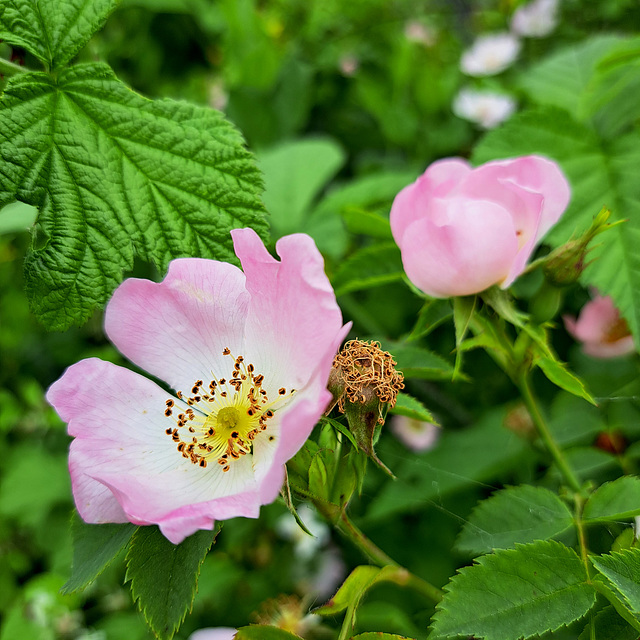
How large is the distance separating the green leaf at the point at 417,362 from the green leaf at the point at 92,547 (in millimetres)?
353

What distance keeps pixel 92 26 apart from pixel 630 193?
0.88 m

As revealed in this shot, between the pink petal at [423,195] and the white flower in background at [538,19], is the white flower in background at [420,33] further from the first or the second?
the pink petal at [423,195]

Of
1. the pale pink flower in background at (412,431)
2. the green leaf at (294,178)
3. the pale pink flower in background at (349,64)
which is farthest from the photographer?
the pale pink flower in background at (349,64)

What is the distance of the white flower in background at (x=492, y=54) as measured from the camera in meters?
2.44

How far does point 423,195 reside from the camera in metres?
0.75

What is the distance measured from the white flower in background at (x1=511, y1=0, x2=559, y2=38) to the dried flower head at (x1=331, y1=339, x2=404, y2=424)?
220cm

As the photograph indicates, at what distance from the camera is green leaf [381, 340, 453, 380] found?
759 mm

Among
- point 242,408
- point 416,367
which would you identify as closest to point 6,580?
point 242,408

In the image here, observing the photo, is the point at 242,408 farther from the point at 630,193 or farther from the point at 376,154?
the point at 376,154

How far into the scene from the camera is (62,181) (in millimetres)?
702

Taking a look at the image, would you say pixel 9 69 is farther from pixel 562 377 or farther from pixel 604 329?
pixel 604 329

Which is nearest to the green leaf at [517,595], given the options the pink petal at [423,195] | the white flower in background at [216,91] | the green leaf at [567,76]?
the pink petal at [423,195]

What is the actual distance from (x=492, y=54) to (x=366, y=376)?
2364mm

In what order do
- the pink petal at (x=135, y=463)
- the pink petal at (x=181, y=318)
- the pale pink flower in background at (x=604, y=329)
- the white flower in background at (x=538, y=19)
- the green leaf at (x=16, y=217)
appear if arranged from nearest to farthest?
the pink petal at (x=135, y=463) < the pink petal at (x=181, y=318) < the green leaf at (x=16, y=217) < the pale pink flower in background at (x=604, y=329) < the white flower in background at (x=538, y=19)
